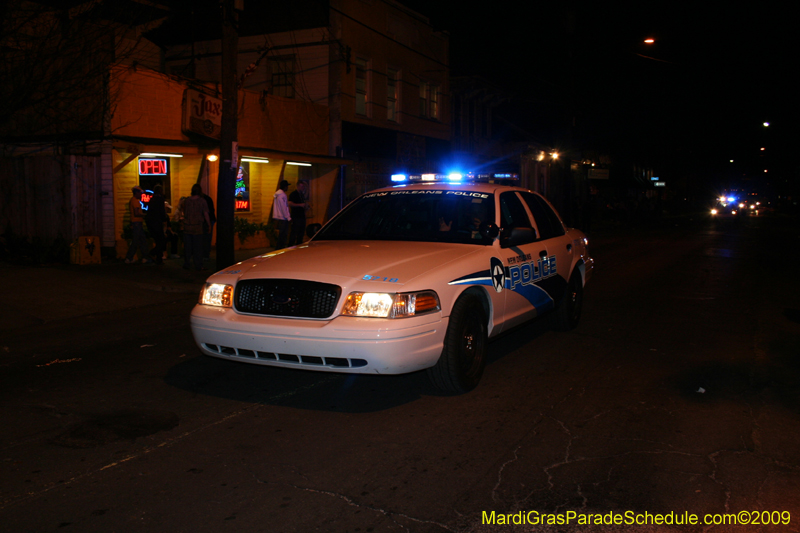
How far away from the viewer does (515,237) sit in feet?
20.5

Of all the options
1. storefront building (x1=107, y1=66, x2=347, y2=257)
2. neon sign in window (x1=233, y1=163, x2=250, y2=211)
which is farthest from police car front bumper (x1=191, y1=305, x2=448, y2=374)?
neon sign in window (x1=233, y1=163, x2=250, y2=211)

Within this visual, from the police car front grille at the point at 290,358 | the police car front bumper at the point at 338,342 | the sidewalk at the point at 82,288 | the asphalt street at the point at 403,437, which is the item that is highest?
the police car front bumper at the point at 338,342

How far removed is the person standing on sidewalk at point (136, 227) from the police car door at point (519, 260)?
9.15 m

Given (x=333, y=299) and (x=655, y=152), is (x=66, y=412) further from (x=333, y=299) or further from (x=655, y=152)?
(x=655, y=152)

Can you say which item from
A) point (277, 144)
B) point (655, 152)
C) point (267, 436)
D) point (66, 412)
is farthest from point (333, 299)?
point (655, 152)

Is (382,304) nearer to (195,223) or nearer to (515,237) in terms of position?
(515,237)

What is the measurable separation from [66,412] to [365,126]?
1887 centimetres

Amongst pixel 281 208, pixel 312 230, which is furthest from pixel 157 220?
pixel 312 230

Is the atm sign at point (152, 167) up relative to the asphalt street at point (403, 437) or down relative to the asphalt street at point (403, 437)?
up

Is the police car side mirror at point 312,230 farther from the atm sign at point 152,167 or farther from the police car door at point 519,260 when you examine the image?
the atm sign at point 152,167

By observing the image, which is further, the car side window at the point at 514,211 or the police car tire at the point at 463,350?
the car side window at the point at 514,211

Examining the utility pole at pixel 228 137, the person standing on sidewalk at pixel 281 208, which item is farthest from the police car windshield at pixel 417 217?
the person standing on sidewalk at pixel 281 208

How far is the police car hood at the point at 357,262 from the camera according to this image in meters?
5.17

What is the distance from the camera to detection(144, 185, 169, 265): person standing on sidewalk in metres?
14.1
